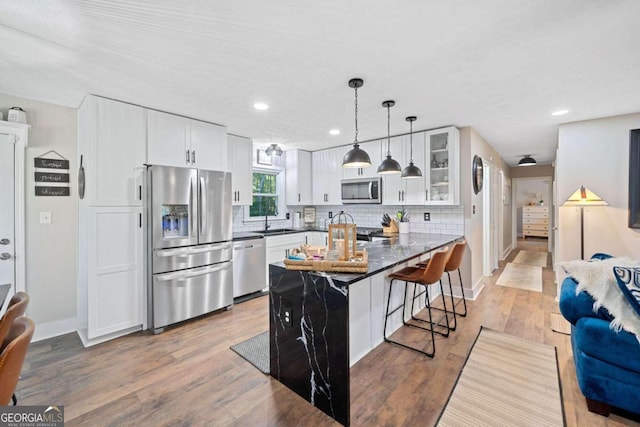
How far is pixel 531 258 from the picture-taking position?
6.75 metres

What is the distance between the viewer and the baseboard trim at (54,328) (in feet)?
9.45

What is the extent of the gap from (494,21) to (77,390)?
3765 millimetres

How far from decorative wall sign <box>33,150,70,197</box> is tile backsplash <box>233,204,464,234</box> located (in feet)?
7.07

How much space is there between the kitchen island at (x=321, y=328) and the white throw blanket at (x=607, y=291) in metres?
1.16

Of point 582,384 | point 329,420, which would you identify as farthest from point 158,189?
point 582,384

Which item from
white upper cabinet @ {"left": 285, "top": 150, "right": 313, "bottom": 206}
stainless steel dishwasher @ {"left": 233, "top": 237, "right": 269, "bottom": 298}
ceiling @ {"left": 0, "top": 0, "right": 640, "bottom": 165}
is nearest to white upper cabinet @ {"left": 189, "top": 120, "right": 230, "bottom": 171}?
ceiling @ {"left": 0, "top": 0, "right": 640, "bottom": 165}

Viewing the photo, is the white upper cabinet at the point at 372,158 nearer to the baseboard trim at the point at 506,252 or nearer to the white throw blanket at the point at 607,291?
the white throw blanket at the point at 607,291

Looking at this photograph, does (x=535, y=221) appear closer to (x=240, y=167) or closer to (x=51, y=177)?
(x=240, y=167)

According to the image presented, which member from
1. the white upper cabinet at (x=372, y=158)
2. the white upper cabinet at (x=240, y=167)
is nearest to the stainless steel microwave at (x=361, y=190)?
the white upper cabinet at (x=372, y=158)

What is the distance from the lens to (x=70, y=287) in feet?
10.1

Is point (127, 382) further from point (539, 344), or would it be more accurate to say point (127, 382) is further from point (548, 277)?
point (548, 277)

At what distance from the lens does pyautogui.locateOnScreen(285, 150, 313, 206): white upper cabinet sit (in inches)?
209

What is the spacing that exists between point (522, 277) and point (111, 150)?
646 centimetres

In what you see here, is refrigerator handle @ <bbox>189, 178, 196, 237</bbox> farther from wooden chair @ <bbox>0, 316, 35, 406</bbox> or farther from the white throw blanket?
the white throw blanket
